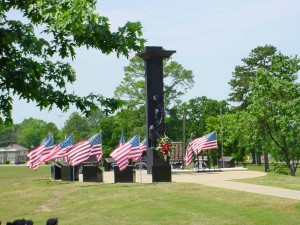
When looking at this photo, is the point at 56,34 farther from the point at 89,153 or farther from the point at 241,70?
→ the point at 241,70

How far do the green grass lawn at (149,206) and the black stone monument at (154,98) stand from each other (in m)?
6.67

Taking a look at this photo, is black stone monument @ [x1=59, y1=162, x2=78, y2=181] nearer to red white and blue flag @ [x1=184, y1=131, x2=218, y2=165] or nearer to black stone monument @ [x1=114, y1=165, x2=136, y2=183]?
black stone monument @ [x1=114, y1=165, x2=136, y2=183]

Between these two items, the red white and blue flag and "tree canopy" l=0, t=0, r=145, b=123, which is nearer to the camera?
"tree canopy" l=0, t=0, r=145, b=123

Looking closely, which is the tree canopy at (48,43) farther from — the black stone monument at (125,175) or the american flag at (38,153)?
the american flag at (38,153)

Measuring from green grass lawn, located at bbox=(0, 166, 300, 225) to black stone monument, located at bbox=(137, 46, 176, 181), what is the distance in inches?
263

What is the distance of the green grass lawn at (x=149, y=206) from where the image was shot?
1602cm

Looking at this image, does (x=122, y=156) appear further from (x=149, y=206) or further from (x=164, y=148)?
(x=149, y=206)

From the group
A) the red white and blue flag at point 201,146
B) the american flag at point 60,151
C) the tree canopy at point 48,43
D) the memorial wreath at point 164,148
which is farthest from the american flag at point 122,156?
the tree canopy at point 48,43

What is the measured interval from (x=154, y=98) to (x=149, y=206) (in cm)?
1371

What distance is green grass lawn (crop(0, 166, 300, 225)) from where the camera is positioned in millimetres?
16016

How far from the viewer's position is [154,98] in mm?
31578

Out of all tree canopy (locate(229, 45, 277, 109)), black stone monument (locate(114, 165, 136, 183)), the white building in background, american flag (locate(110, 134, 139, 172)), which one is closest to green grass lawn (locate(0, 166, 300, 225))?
american flag (locate(110, 134, 139, 172))

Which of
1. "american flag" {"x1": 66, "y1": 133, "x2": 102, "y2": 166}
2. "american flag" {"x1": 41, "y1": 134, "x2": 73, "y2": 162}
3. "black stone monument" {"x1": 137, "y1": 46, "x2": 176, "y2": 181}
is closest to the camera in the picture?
"american flag" {"x1": 66, "y1": 133, "x2": 102, "y2": 166}

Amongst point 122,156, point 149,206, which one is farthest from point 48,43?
point 122,156
